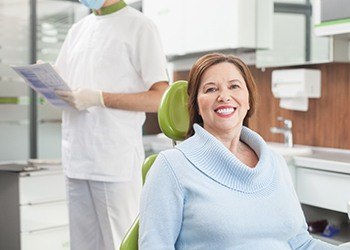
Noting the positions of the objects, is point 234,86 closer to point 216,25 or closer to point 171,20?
point 216,25

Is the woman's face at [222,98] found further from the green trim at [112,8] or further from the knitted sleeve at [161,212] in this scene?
the green trim at [112,8]

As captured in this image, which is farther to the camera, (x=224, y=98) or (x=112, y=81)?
(x=112, y=81)

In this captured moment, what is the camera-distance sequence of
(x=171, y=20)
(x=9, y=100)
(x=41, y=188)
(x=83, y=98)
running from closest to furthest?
(x=83, y=98), (x=41, y=188), (x=171, y=20), (x=9, y=100)

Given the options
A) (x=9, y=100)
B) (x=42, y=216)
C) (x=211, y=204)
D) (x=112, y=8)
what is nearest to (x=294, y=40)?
(x=112, y=8)

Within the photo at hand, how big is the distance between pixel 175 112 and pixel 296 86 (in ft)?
5.58

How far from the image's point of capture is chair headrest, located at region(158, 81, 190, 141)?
4.91 ft

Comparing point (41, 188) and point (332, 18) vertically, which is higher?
point (332, 18)

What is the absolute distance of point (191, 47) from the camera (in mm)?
3418

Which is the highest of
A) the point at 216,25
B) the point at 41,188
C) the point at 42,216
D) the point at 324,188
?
the point at 216,25

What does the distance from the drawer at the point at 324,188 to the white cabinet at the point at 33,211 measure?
1463mm

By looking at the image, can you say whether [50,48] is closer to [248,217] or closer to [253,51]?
[253,51]

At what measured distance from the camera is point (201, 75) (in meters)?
1.40

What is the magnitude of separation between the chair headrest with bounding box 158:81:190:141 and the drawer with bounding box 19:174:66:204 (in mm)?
1842

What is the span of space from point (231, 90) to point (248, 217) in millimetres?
338
